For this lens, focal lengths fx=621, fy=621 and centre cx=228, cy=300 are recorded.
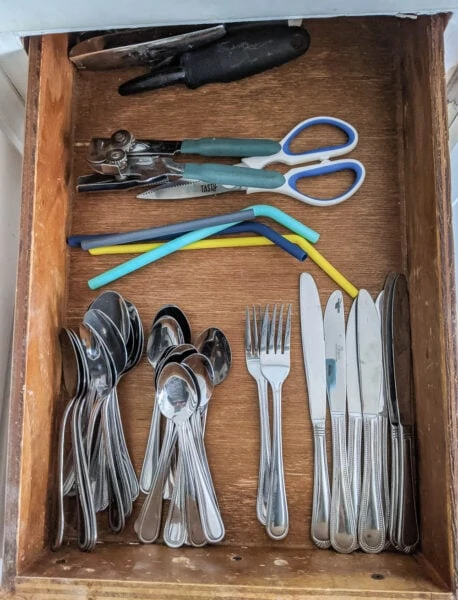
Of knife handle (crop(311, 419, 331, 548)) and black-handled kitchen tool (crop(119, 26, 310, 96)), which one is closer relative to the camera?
knife handle (crop(311, 419, 331, 548))

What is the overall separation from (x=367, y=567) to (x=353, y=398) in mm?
180

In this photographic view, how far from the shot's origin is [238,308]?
77 cm

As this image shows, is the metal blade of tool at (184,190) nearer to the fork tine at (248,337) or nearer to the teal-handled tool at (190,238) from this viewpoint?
the teal-handled tool at (190,238)

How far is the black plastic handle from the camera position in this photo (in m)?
0.79

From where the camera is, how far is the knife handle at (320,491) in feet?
2.26

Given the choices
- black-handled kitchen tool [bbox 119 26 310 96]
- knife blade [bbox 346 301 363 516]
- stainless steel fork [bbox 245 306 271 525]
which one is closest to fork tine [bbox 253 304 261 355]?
stainless steel fork [bbox 245 306 271 525]

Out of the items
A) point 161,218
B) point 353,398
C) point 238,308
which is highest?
point 161,218

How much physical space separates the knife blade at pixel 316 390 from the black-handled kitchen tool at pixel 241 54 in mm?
282

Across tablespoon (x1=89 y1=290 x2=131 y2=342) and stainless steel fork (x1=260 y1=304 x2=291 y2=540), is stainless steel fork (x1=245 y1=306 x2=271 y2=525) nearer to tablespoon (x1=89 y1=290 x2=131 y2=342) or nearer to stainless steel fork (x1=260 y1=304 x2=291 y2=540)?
stainless steel fork (x1=260 y1=304 x2=291 y2=540)

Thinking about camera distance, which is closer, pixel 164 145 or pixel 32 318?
pixel 32 318

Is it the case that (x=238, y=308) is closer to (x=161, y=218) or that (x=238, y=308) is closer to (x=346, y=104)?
(x=161, y=218)

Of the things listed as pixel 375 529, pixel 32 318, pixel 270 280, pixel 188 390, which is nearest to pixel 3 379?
pixel 32 318

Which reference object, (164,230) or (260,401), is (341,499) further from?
(164,230)

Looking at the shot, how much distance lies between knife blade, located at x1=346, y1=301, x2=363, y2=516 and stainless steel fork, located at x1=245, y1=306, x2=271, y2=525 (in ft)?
0.31
